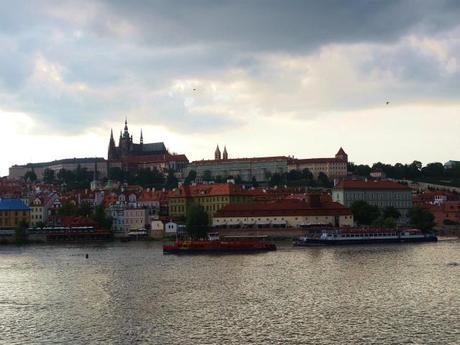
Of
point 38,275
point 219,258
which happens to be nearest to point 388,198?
point 219,258

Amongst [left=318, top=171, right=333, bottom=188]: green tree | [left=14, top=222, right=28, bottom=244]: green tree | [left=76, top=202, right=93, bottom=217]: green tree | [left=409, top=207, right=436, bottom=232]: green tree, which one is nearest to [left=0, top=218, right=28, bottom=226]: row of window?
[left=76, top=202, right=93, bottom=217]: green tree

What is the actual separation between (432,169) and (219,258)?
117565 millimetres

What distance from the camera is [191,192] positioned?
112375mm

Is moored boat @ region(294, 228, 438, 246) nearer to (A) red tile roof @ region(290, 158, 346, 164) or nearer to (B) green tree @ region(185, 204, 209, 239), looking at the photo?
(B) green tree @ region(185, 204, 209, 239)

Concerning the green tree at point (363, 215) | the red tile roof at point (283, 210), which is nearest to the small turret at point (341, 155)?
the green tree at point (363, 215)

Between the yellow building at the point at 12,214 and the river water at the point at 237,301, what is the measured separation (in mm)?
49095

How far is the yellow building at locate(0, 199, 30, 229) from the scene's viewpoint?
105 m

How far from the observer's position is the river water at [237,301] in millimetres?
28312

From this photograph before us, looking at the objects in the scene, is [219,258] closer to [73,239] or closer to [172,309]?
[172,309]

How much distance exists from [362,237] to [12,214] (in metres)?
51.8

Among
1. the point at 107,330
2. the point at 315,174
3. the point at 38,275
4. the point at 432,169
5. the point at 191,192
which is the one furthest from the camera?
the point at 315,174

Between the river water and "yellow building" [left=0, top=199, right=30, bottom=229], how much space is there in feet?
161

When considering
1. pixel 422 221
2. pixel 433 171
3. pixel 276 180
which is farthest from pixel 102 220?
pixel 433 171

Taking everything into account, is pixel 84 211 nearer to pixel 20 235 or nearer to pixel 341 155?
pixel 20 235
